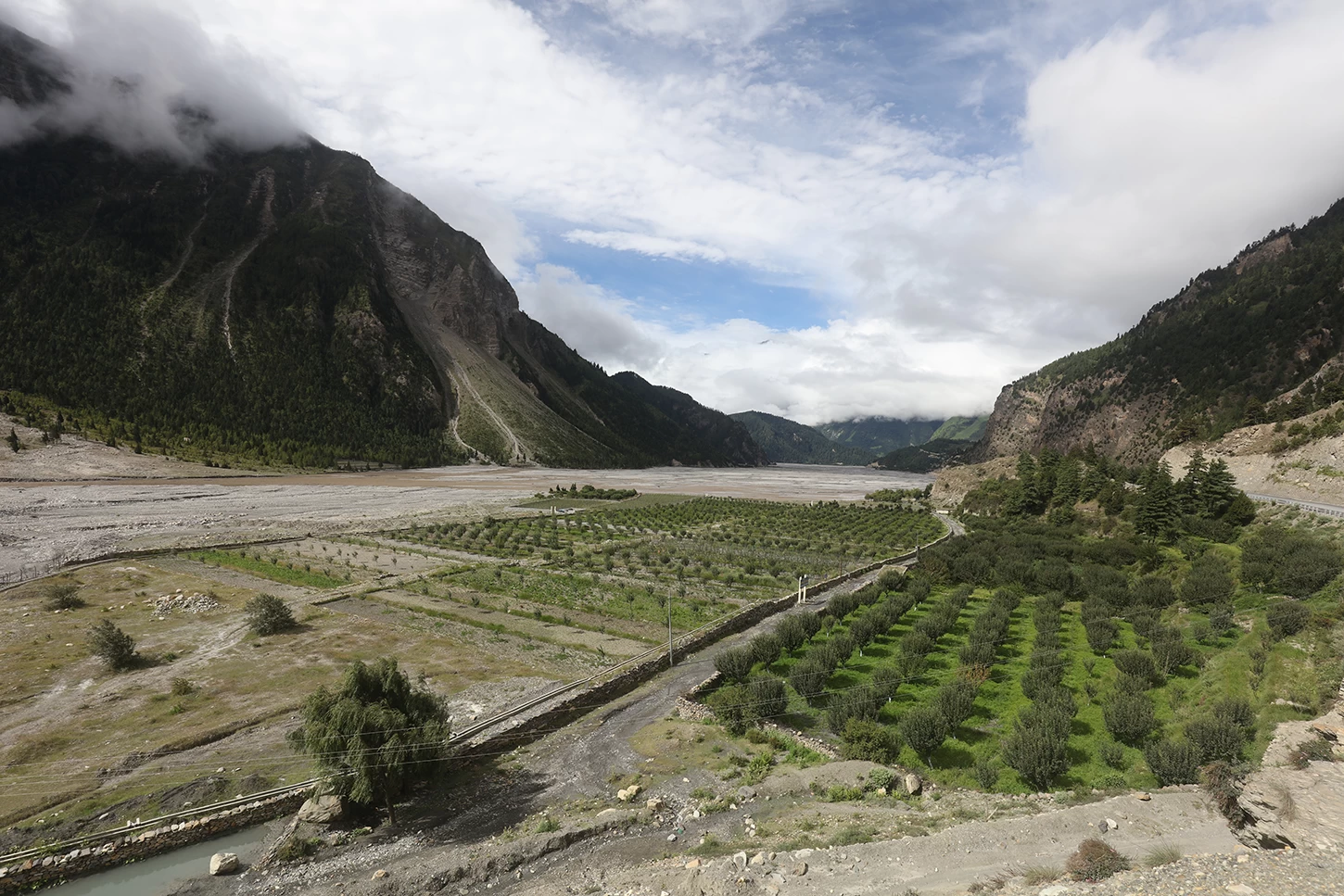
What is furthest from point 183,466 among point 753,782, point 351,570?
point 753,782

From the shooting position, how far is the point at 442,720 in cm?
2138

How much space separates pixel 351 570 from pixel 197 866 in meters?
37.3

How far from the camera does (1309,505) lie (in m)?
50.8

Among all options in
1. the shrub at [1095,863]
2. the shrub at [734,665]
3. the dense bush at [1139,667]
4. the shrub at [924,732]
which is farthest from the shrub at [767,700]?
the dense bush at [1139,667]

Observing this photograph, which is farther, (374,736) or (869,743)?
(869,743)

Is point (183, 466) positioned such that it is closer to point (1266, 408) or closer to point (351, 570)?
point (351, 570)

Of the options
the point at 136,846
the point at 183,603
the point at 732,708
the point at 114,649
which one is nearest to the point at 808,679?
the point at 732,708

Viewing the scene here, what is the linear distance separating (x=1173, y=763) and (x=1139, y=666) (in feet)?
39.4

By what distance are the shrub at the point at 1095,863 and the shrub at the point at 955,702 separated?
35.4 ft

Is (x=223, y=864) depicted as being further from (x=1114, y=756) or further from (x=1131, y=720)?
(x=1131, y=720)

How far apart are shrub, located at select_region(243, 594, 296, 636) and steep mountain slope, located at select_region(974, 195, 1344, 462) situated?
124050mm

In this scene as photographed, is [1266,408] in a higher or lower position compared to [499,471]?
higher

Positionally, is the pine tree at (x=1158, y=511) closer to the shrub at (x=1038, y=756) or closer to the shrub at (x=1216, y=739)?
the shrub at (x=1216, y=739)

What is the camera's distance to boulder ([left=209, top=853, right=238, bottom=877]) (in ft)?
53.4
